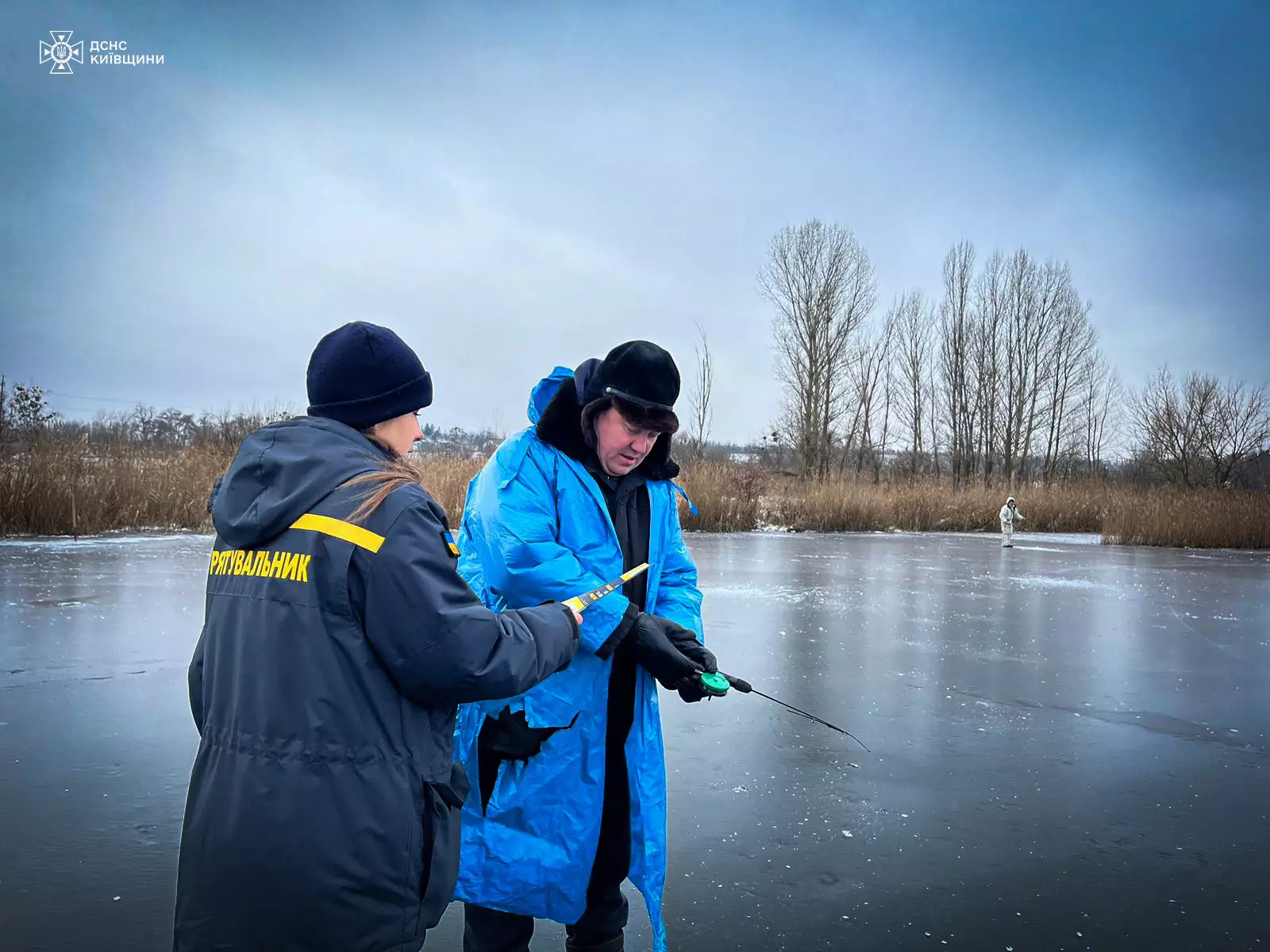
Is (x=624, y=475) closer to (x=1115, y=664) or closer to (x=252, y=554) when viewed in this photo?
(x=252, y=554)

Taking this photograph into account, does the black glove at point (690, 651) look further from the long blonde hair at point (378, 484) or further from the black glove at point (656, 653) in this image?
the long blonde hair at point (378, 484)

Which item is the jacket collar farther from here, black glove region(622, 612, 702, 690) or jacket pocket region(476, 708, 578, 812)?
jacket pocket region(476, 708, 578, 812)

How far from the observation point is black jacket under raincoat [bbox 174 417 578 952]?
1408 mm

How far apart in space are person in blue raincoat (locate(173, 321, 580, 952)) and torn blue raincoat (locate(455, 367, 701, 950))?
25.1 inches

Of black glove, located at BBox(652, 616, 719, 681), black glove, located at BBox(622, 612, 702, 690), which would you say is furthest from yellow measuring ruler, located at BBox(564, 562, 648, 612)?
black glove, located at BBox(652, 616, 719, 681)

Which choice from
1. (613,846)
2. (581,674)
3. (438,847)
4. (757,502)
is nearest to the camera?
(438,847)

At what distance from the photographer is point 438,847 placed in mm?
1541

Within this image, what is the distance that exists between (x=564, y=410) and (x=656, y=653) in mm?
739

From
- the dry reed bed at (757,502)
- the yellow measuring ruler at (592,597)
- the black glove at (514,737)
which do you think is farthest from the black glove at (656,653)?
the dry reed bed at (757,502)

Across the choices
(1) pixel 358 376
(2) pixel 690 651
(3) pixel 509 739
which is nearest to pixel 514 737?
(3) pixel 509 739

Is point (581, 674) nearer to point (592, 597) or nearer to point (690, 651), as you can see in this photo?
point (592, 597)

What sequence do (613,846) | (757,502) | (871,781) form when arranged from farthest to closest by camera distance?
1. (757,502)
2. (871,781)
3. (613,846)

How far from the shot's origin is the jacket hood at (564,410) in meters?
2.40

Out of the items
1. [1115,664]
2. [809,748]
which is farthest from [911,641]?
[809,748]
